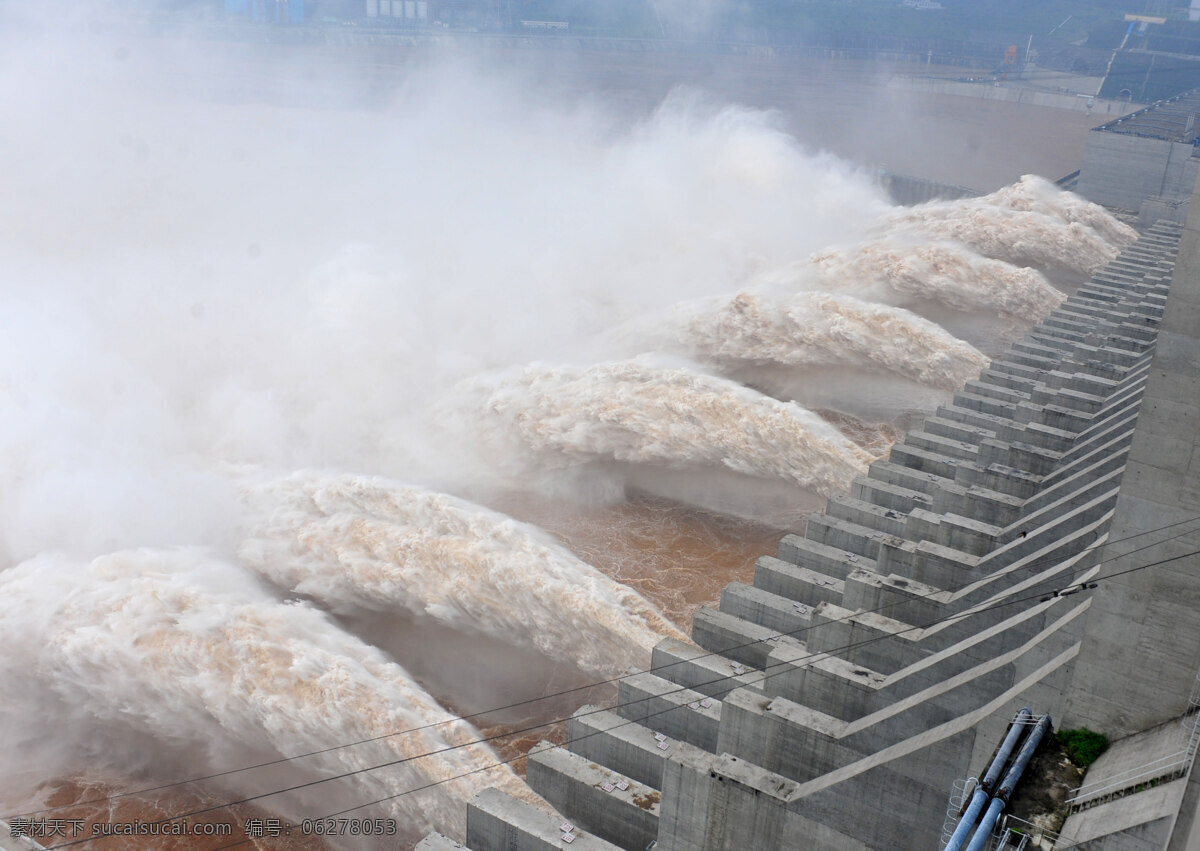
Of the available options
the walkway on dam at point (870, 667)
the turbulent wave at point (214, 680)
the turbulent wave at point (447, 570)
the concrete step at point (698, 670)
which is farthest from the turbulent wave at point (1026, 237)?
the turbulent wave at point (214, 680)

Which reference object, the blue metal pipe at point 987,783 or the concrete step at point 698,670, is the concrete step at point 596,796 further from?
the blue metal pipe at point 987,783

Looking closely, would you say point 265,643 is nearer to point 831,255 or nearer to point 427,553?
point 427,553

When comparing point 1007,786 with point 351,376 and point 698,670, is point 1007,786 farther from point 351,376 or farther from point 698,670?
point 351,376

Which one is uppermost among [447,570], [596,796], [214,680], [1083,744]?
[1083,744]

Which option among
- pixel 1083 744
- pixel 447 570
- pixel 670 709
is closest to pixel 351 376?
pixel 447 570

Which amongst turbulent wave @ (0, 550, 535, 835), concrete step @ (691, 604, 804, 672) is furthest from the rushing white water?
concrete step @ (691, 604, 804, 672)

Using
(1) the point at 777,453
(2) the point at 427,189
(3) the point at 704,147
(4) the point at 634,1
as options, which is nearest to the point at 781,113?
(4) the point at 634,1
